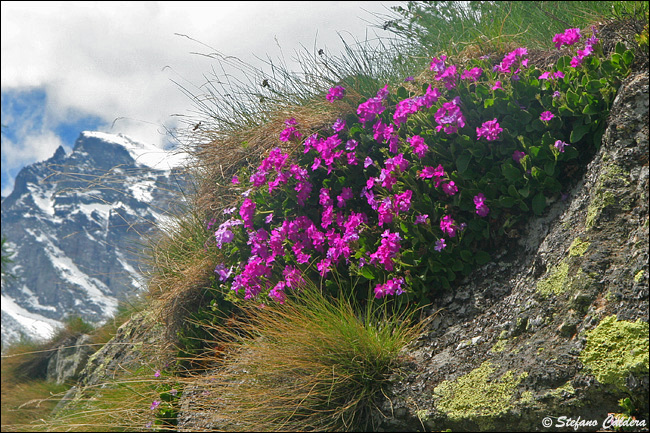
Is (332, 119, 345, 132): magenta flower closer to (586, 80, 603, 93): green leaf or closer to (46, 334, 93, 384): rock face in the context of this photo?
(586, 80, 603, 93): green leaf

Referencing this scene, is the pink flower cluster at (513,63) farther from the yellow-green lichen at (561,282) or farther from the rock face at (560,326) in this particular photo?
the yellow-green lichen at (561,282)

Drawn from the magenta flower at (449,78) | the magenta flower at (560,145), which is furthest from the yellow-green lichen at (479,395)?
the magenta flower at (449,78)

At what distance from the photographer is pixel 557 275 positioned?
8.68ft

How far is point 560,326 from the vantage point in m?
2.49

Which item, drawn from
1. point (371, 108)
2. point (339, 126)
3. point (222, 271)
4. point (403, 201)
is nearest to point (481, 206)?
point (403, 201)

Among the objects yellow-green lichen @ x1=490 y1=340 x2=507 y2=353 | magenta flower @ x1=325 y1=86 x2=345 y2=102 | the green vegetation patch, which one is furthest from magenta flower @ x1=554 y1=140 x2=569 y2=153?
magenta flower @ x1=325 y1=86 x2=345 y2=102

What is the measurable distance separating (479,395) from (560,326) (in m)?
0.54

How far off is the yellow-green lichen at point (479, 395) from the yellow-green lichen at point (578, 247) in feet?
2.26

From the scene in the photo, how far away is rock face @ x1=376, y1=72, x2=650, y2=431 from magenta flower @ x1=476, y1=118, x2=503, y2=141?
0.56m

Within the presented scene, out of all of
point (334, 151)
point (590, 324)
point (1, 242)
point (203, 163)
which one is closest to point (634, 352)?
point (590, 324)

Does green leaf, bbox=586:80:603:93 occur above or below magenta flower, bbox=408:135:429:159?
below

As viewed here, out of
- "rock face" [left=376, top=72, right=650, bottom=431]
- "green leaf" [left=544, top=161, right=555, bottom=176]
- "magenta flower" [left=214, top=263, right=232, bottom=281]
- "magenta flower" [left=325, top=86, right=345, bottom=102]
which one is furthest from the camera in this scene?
"magenta flower" [left=214, top=263, right=232, bottom=281]

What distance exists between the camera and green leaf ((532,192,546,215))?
296 cm

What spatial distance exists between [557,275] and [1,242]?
1557cm
